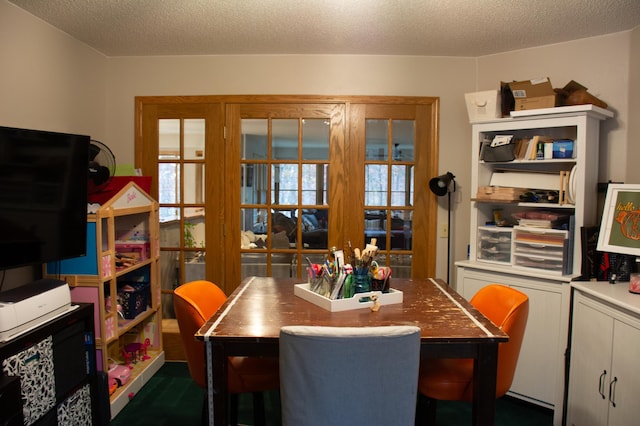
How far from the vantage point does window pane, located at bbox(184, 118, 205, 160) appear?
3473mm

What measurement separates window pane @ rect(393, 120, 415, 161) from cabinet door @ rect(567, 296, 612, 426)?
1.62m

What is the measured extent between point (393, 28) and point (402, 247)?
1.68 m

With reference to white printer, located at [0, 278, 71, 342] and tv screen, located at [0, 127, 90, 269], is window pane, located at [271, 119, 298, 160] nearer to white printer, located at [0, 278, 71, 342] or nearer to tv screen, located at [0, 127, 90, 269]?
tv screen, located at [0, 127, 90, 269]

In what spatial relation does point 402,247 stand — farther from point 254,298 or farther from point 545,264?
point 254,298

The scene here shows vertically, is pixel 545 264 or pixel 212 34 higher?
pixel 212 34

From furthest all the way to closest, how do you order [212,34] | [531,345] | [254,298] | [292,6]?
1. [212,34]
2. [531,345]
3. [292,6]
4. [254,298]

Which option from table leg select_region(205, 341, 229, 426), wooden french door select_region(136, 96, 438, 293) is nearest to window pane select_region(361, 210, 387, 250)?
wooden french door select_region(136, 96, 438, 293)

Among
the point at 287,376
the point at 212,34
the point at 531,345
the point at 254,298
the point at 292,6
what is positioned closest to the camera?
the point at 287,376

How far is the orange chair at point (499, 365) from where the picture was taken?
1806mm

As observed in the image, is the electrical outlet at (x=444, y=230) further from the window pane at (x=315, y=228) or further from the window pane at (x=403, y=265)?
the window pane at (x=315, y=228)

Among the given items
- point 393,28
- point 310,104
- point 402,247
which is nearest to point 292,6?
point 393,28

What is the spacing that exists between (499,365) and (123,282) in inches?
102

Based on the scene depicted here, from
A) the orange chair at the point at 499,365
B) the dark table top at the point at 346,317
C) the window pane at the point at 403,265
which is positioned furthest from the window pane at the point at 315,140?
the orange chair at the point at 499,365

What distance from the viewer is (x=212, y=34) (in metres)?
2.98
